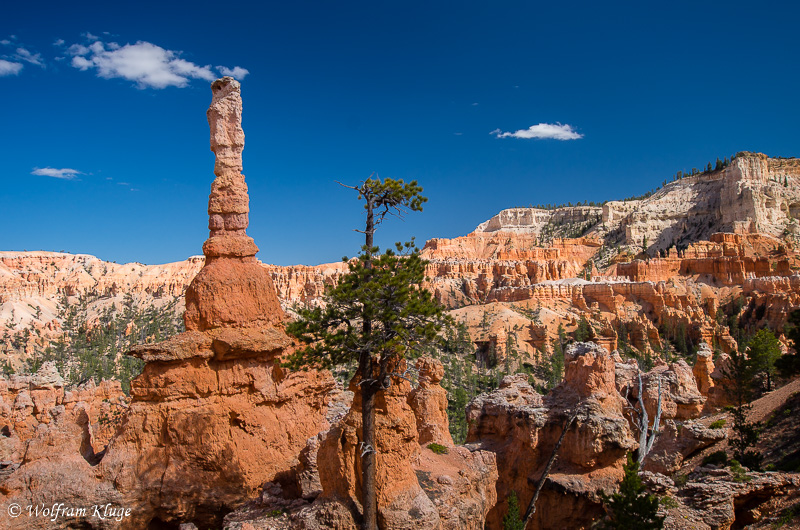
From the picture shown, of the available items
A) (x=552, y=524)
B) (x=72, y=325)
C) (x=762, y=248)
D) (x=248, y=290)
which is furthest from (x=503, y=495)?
(x=762, y=248)

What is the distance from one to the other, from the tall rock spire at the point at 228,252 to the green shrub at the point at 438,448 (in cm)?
502

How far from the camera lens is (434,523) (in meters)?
9.31

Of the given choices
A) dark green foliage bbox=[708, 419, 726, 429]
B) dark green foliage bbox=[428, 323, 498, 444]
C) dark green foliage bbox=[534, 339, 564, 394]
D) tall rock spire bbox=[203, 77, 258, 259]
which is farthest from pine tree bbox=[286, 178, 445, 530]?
dark green foliage bbox=[534, 339, 564, 394]

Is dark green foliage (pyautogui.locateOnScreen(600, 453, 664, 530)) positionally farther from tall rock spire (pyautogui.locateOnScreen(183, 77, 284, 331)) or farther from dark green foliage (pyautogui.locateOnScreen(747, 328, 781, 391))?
dark green foliage (pyautogui.locateOnScreen(747, 328, 781, 391))

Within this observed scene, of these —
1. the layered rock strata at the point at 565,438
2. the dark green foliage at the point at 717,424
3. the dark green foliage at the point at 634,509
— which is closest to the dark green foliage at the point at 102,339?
the layered rock strata at the point at 565,438

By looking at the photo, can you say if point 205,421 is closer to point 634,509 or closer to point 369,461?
point 369,461

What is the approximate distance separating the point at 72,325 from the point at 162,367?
73294 millimetres

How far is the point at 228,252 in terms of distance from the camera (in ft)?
43.8

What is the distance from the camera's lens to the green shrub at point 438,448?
1272cm

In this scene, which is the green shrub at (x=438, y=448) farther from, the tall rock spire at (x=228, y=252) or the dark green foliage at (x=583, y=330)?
the dark green foliage at (x=583, y=330)

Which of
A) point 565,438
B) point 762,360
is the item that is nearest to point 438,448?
point 565,438

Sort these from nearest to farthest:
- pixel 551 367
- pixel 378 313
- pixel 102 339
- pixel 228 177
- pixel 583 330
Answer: pixel 378 313 → pixel 228 177 → pixel 551 367 → pixel 102 339 → pixel 583 330

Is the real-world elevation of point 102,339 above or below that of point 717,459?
above

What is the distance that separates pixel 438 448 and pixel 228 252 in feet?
23.1
